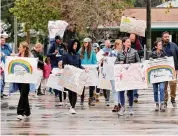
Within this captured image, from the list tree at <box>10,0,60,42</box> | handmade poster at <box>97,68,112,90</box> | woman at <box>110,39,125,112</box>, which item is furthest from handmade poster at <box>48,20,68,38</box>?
tree at <box>10,0,60,42</box>

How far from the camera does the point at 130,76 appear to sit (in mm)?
17375

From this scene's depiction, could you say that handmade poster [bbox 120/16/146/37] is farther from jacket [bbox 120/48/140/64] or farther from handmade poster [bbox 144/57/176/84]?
jacket [bbox 120/48/140/64]

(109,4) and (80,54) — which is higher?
(109,4)

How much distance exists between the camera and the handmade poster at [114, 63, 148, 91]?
56.4 feet

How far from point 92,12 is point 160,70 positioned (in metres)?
25.6

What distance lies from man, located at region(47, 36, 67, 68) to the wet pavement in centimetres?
187

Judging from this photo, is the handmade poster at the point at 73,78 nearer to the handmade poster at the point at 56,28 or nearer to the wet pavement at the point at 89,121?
the wet pavement at the point at 89,121

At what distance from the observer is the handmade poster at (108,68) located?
18844mm

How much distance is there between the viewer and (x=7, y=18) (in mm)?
85312

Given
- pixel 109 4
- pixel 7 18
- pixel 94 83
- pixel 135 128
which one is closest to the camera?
pixel 135 128

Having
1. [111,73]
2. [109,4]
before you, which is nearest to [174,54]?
[111,73]

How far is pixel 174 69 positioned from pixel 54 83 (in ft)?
12.6

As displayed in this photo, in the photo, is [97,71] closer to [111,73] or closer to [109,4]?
[111,73]

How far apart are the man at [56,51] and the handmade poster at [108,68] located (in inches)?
102
